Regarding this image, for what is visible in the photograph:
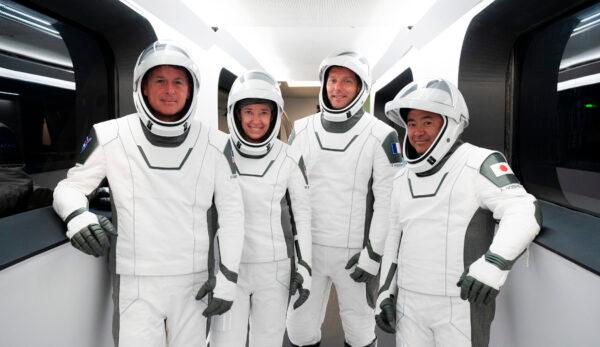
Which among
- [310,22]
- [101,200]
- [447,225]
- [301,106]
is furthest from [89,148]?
[301,106]

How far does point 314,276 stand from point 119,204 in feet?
4.07

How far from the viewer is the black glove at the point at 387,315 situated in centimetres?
173

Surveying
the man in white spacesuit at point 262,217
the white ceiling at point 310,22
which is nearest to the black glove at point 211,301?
the man in white spacesuit at point 262,217

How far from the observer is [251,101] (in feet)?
6.74

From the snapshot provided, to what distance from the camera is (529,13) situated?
6.98 ft

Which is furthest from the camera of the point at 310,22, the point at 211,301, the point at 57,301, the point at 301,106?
the point at 301,106

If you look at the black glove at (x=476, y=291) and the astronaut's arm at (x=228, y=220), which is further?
the astronaut's arm at (x=228, y=220)

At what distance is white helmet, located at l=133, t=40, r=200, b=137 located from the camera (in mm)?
1611

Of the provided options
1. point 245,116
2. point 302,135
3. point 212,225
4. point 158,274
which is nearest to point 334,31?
point 302,135

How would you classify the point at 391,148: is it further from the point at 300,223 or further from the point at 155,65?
the point at 155,65

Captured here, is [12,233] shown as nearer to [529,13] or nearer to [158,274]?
[158,274]

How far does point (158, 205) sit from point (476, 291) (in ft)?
4.16

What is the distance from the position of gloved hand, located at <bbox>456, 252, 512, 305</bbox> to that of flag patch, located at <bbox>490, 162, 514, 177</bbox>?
0.32 m

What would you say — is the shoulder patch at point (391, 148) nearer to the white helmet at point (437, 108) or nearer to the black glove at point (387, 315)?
the white helmet at point (437, 108)
